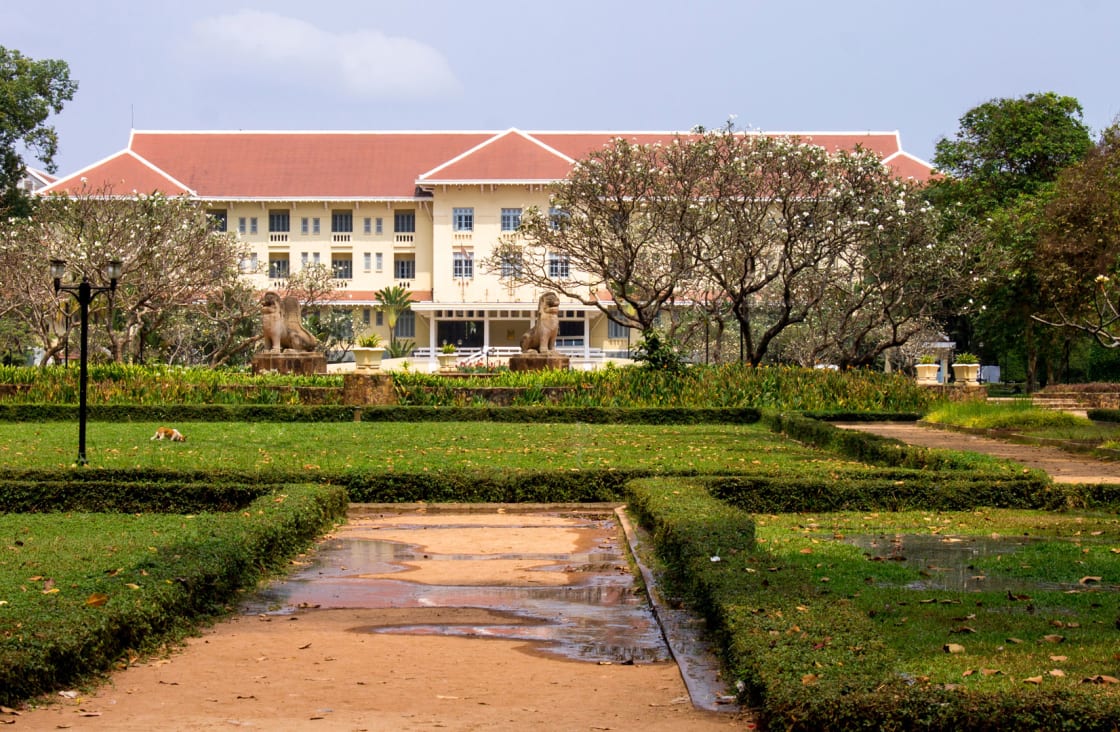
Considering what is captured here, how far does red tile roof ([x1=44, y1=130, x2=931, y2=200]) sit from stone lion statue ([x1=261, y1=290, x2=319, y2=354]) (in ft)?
87.1

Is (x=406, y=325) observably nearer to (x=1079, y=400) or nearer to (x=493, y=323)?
(x=493, y=323)

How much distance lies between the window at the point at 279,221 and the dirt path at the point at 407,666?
53.4 metres

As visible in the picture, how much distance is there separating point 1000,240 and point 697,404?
14.7 metres

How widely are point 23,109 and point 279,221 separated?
15605 millimetres

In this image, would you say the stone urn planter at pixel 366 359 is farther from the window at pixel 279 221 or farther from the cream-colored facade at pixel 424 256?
the window at pixel 279 221

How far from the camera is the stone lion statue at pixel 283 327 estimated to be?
101ft

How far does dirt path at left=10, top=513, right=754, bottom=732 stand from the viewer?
18.8ft

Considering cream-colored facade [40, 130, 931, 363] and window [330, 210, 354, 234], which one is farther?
window [330, 210, 354, 234]

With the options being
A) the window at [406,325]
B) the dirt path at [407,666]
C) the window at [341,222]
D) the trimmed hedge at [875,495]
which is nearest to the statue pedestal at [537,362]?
the trimmed hedge at [875,495]

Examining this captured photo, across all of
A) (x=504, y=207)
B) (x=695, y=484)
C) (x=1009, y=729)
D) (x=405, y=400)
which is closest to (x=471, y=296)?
(x=504, y=207)

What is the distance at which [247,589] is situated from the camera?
8.68 m

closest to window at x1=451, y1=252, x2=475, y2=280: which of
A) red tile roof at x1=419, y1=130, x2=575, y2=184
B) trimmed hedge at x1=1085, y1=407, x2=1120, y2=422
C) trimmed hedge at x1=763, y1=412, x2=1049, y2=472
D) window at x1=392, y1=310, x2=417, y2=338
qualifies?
window at x1=392, y1=310, x2=417, y2=338

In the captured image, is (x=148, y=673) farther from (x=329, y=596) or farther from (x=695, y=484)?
(x=695, y=484)

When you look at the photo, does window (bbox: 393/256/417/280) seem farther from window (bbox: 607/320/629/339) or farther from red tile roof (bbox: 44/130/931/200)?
window (bbox: 607/320/629/339)
